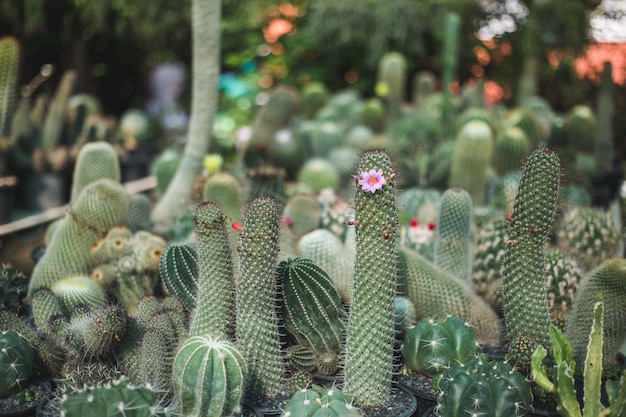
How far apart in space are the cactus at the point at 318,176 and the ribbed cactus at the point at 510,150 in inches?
52.9

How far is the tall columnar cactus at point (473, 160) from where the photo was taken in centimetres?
549

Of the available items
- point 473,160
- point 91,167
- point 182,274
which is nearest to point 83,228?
point 91,167

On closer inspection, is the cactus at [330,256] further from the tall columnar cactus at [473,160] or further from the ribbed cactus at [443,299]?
the tall columnar cactus at [473,160]

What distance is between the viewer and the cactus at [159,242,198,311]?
3.24 metres

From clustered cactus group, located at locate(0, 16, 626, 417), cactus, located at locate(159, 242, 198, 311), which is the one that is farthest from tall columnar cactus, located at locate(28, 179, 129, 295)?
cactus, located at locate(159, 242, 198, 311)

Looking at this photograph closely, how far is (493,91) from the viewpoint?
32.9ft

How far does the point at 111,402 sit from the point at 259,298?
699mm

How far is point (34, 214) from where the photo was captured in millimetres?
5988

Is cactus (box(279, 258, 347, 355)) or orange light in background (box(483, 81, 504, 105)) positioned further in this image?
orange light in background (box(483, 81, 504, 105))

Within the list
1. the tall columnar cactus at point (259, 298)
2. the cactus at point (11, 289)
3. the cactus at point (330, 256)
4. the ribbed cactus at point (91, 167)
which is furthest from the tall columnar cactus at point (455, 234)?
the cactus at point (11, 289)

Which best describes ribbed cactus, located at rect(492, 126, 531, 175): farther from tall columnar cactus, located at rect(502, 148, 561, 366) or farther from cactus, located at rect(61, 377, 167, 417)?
cactus, located at rect(61, 377, 167, 417)

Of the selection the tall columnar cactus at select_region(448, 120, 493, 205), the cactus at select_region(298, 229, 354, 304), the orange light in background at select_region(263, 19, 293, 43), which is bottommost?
the cactus at select_region(298, 229, 354, 304)

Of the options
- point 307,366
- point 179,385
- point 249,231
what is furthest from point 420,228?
point 179,385

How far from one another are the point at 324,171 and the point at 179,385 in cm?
346
